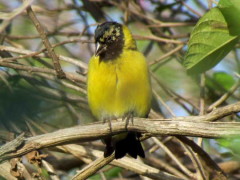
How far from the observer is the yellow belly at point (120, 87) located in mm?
3171

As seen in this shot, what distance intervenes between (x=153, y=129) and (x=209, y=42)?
18.4 inches

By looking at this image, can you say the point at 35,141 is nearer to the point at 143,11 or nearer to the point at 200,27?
the point at 200,27

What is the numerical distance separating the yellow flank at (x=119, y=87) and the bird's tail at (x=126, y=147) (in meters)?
0.16

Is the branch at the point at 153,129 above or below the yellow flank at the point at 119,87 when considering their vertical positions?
below

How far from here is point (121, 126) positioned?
257 cm

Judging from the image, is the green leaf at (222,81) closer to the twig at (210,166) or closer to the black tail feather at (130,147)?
the black tail feather at (130,147)

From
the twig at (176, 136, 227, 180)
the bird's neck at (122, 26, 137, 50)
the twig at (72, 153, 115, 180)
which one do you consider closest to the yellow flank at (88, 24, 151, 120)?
the bird's neck at (122, 26, 137, 50)

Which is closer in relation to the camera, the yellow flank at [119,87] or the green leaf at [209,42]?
the green leaf at [209,42]

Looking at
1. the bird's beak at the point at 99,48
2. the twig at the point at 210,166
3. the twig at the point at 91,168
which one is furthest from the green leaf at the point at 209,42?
the bird's beak at the point at 99,48

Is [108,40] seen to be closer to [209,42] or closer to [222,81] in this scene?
[222,81]

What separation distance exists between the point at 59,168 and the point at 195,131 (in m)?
1.81

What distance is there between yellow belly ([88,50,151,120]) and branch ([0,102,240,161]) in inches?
24.2

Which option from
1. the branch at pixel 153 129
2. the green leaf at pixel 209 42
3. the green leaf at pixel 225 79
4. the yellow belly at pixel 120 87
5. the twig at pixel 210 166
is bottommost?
the branch at pixel 153 129

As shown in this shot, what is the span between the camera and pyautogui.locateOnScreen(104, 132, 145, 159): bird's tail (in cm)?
301
